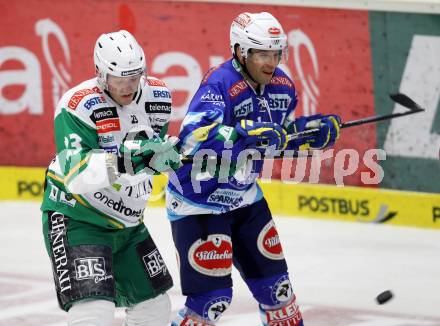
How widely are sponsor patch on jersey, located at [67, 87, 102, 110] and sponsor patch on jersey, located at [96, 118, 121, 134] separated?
0.14 m

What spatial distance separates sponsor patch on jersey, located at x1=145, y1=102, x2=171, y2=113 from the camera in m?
6.24

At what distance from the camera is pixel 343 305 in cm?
802

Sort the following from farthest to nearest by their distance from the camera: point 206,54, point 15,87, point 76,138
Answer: point 15,87
point 206,54
point 76,138

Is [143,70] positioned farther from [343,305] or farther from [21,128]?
[21,128]

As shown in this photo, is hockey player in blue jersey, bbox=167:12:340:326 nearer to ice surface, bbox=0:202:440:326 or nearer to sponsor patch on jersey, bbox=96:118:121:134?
sponsor patch on jersey, bbox=96:118:121:134

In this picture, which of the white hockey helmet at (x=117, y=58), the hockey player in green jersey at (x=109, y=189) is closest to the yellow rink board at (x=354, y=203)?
the hockey player in green jersey at (x=109, y=189)

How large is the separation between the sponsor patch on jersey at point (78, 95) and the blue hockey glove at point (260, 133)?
2.40 feet

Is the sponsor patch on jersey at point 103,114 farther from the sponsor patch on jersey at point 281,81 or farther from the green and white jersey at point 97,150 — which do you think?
the sponsor patch on jersey at point 281,81

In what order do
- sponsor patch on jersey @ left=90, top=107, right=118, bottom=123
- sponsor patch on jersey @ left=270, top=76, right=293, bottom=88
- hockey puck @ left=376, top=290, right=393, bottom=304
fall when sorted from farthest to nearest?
hockey puck @ left=376, top=290, right=393, bottom=304 → sponsor patch on jersey @ left=270, top=76, right=293, bottom=88 → sponsor patch on jersey @ left=90, top=107, right=118, bottom=123

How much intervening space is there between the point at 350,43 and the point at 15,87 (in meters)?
3.10

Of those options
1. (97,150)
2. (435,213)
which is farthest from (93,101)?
(435,213)

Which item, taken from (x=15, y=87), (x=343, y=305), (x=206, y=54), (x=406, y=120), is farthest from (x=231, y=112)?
(x=15, y=87)

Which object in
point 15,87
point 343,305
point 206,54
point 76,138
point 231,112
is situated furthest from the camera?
point 15,87

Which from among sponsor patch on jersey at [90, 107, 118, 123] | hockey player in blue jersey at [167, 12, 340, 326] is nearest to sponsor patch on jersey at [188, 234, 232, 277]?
hockey player in blue jersey at [167, 12, 340, 326]
